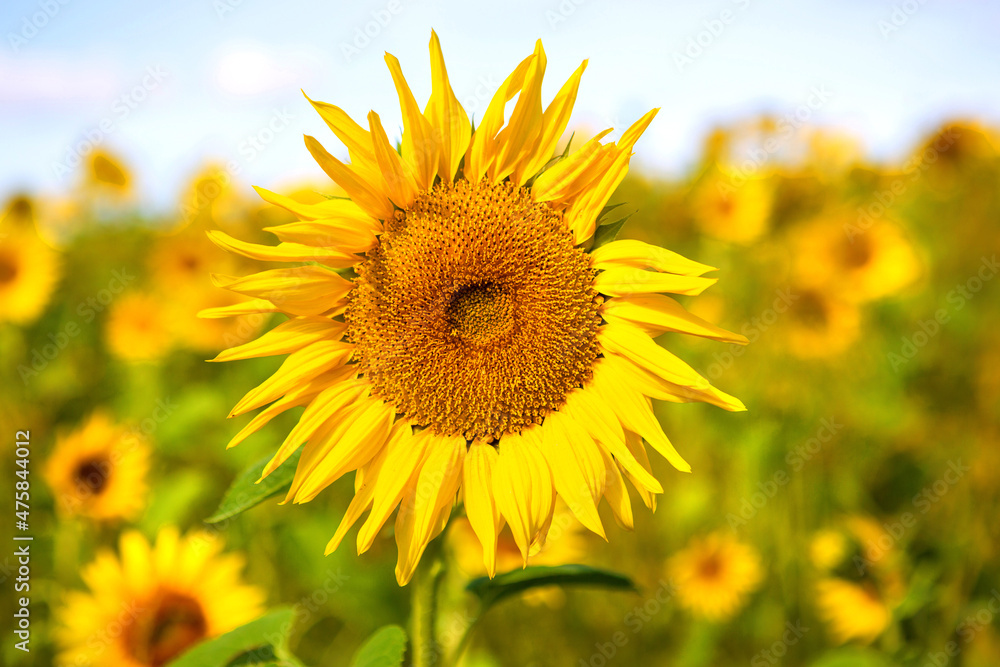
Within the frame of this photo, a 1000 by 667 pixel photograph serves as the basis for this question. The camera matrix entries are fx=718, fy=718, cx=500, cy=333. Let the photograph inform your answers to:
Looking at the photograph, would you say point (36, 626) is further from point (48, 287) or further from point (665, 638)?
point (48, 287)

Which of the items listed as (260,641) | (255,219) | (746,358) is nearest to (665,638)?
(746,358)

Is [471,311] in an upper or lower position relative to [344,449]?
upper

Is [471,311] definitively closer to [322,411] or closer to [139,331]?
[322,411]

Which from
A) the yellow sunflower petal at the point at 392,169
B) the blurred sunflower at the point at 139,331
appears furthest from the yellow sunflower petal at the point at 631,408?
the blurred sunflower at the point at 139,331

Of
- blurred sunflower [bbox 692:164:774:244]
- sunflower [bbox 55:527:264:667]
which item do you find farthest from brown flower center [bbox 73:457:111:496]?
blurred sunflower [bbox 692:164:774:244]

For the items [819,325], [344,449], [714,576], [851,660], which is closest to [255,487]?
[344,449]

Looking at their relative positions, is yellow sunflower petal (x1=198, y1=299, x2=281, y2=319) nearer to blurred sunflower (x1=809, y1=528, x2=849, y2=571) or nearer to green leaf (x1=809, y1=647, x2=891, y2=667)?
green leaf (x1=809, y1=647, x2=891, y2=667)

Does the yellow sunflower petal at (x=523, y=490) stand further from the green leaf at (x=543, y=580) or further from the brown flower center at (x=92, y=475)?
the brown flower center at (x=92, y=475)
